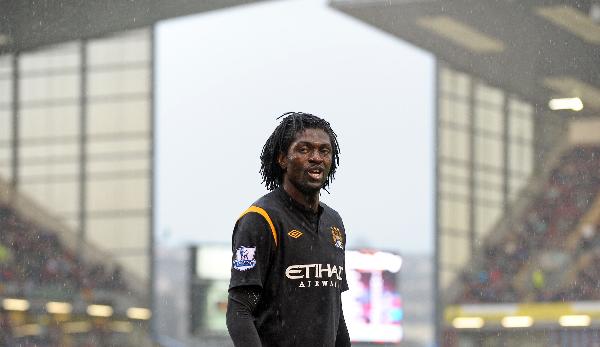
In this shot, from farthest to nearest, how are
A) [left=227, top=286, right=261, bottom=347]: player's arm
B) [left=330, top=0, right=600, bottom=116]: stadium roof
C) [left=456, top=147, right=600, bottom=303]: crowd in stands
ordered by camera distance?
[left=456, top=147, right=600, bottom=303]: crowd in stands
[left=330, top=0, right=600, bottom=116]: stadium roof
[left=227, top=286, right=261, bottom=347]: player's arm

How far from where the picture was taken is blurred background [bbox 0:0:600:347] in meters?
14.5

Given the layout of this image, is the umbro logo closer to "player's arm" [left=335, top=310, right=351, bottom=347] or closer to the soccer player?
the soccer player

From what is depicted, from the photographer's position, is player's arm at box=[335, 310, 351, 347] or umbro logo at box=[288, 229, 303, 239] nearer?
umbro logo at box=[288, 229, 303, 239]

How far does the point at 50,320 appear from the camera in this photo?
15.6 meters

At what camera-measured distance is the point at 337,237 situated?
2725 millimetres

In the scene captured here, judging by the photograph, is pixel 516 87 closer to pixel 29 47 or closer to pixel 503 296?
pixel 503 296

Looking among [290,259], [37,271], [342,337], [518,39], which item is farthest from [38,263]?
[290,259]

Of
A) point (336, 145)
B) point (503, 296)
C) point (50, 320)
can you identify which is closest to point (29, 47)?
point (50, 320)

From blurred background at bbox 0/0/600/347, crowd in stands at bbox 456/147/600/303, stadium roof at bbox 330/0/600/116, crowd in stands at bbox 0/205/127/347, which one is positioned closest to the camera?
stadium roof at bbox 330/0/600/116

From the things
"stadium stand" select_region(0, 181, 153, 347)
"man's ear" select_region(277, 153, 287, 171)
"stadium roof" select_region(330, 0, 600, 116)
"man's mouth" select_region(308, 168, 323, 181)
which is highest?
"stadium roof" select_region(330, 0, 600, 116)

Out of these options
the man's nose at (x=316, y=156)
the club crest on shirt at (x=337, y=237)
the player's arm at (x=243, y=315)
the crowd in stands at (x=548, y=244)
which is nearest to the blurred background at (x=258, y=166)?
the crowd in stands at (x=548, y=244)

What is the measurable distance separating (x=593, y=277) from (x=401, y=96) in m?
4.39

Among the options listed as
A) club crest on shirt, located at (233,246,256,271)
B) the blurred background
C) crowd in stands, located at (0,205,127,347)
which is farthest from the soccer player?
crowd in stands, located at (0,205,127,347)

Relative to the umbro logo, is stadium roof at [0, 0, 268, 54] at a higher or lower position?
higher
